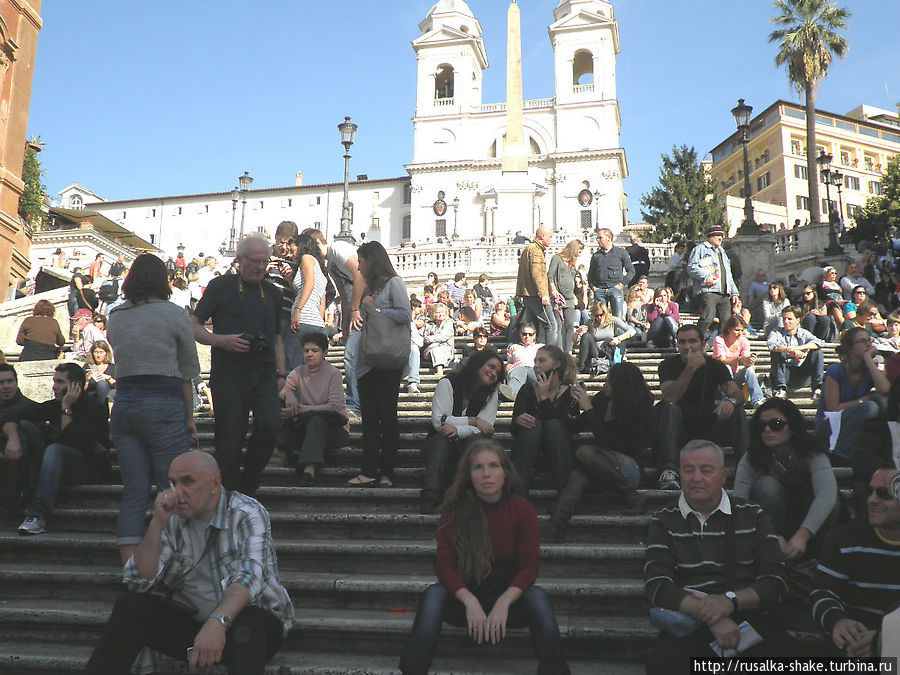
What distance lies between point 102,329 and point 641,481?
9201mm

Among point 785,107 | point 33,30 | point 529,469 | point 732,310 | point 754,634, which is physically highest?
point 785,107

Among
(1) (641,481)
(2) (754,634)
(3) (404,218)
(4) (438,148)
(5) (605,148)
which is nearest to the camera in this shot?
(2) (754,634)

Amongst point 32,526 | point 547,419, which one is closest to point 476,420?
point 547,419

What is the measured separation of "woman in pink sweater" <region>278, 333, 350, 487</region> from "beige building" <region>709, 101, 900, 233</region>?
59883mm

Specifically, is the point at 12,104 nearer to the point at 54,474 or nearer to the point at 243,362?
the point at 54,474

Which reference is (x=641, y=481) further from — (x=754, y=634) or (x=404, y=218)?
(x=404, y=218)

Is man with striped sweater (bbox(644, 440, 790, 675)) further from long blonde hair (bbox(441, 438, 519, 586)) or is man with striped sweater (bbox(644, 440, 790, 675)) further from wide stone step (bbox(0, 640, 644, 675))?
long blonde hair (bbox(441, 438, 519, 586))

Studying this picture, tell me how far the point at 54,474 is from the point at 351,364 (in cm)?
303

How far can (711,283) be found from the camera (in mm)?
10828

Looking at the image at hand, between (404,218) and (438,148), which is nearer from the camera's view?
(438,148)

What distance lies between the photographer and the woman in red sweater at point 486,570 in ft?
11.5

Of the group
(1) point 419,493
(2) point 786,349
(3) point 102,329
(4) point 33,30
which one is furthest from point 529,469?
(4) point 33,30

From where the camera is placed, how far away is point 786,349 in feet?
29.9

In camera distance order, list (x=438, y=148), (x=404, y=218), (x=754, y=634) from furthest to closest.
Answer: (x=404, y=218) → (x=438, y=148) → (x=754, y=634)
